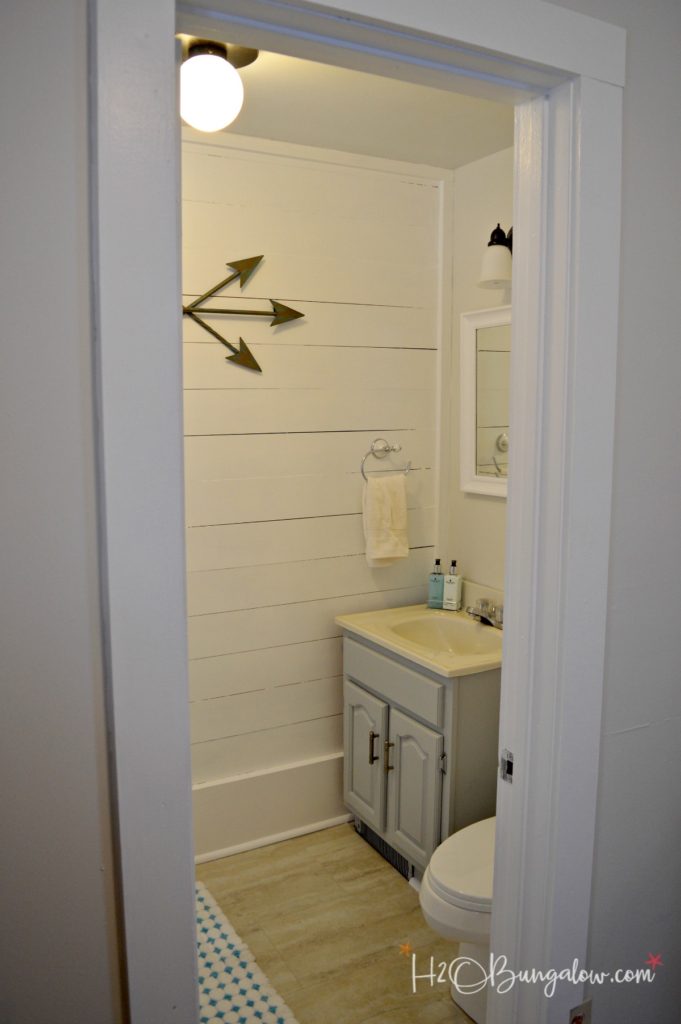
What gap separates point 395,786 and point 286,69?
223cm

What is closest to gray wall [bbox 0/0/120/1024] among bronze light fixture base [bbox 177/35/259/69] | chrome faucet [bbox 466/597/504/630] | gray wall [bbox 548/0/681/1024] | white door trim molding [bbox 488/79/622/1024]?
white door trim molding [bbox 488/79/622/1024]

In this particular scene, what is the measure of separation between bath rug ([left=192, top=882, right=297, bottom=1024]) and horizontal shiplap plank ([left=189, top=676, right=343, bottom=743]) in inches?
23.9

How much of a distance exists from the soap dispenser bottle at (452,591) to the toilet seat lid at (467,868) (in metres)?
0.91

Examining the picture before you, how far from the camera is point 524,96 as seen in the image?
1376mm

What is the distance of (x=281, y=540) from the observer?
2.93m

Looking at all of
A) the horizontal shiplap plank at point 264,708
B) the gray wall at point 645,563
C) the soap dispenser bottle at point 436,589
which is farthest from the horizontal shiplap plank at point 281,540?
the gray wall at point 645,563

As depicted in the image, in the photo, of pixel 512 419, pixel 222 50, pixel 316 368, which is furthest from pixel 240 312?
pixel 512 419

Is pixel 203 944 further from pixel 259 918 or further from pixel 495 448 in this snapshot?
pixel 495 448

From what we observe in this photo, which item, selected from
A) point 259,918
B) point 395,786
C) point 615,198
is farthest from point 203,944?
point 615,198

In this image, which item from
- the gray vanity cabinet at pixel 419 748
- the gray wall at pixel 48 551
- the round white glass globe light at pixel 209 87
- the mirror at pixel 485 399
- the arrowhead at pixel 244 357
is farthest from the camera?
the mirror at pixel 485 399

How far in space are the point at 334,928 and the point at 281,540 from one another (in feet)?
4.23

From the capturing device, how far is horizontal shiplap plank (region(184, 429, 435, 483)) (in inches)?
108

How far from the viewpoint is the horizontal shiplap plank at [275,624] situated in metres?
2.83

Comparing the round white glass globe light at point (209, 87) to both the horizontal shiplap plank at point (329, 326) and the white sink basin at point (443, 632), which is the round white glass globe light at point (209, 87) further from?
the white sink basin at point (443, 632)
